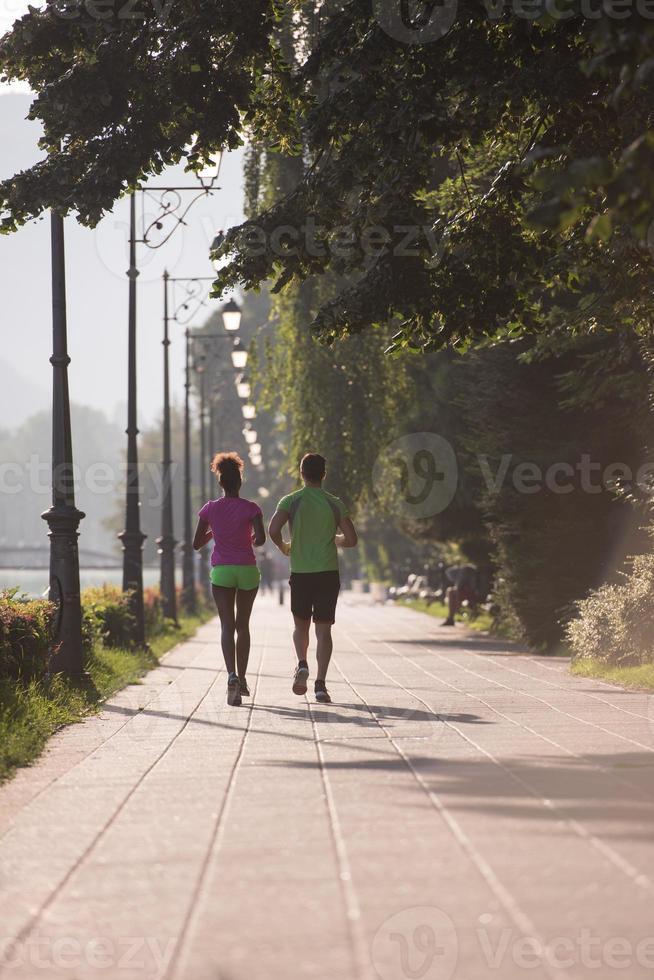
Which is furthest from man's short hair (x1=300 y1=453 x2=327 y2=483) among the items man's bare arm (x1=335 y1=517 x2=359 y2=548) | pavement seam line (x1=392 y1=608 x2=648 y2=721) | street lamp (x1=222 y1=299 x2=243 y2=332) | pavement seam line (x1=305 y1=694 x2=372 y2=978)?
street lamp (x1=222 y1=299 x2=243 y2=332)

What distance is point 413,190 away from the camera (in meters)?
12.1

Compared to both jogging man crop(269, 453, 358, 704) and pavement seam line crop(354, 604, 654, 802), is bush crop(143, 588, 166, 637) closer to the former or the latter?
pavement seam line crop(354, 604, 654, 802)

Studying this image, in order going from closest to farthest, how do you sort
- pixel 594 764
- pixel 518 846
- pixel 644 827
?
1. pixel 518 846
2. pixel 644 827
3. pixel 594 764

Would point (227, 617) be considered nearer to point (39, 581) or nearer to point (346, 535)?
point (346, 535)

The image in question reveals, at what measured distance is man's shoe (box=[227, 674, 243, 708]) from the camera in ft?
40.1

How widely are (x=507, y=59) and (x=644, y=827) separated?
763cm

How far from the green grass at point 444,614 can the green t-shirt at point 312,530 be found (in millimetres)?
17177

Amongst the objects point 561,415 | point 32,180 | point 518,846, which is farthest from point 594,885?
point 561,415

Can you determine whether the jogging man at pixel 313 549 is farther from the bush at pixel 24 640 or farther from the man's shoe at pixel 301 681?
the bush at pixel 24 640

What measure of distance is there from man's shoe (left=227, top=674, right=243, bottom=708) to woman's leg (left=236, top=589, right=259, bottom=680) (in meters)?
0.21

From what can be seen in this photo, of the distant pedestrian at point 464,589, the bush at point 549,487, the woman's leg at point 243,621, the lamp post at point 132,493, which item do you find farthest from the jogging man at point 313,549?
the distant pedestrian at point 464,589

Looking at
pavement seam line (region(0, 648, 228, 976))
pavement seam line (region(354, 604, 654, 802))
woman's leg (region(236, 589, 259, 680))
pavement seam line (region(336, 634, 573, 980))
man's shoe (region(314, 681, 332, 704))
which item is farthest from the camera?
man's shoe (region(314, 681, 332, 704))

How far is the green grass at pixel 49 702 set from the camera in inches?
349

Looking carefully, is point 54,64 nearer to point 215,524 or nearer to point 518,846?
point 215,524
